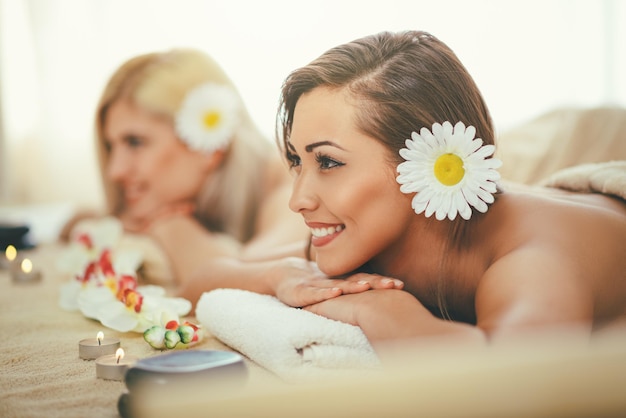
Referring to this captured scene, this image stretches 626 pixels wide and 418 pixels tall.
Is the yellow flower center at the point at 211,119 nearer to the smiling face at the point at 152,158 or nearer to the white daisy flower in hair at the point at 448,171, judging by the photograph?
the smiling face at the point at 152,158

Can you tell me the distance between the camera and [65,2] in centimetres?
366

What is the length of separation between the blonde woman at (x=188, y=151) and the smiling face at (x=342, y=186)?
1070 mm

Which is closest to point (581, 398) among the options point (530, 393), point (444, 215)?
point (530, 393)

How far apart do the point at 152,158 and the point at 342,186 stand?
133 centimetres

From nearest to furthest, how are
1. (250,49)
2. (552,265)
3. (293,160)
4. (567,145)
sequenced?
1. (552,265)
2. (293,160)
3. (567,145)
4. (250,49)

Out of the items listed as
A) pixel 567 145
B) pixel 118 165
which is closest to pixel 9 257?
pixel 118 165

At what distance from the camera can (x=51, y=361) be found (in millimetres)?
1316

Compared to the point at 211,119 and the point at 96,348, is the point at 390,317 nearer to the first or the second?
the point at 96,348

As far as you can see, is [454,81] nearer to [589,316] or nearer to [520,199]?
[520,199]

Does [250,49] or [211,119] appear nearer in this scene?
[211,119]

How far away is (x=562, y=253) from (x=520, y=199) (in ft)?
0.52

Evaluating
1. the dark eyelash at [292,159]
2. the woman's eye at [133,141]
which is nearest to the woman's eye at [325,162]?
the dark eyelash at [292,159]

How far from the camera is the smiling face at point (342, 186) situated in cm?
123

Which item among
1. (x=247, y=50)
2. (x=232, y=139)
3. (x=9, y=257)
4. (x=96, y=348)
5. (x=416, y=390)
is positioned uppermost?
(x=247, y=50)
